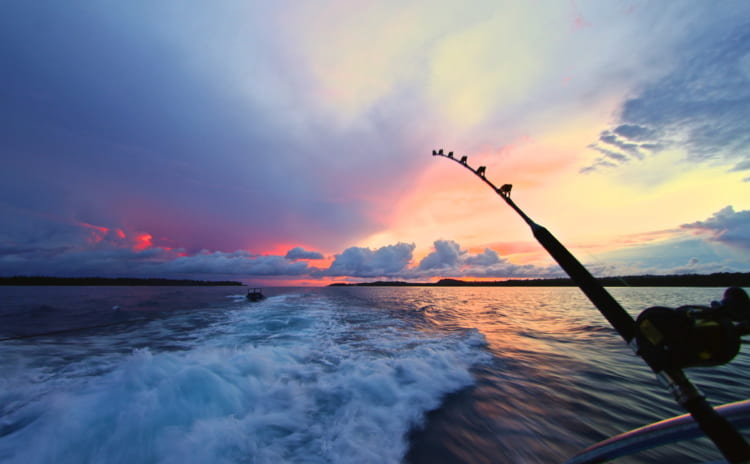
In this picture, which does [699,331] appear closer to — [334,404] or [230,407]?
[334,404]

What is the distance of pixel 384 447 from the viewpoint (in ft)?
12.9

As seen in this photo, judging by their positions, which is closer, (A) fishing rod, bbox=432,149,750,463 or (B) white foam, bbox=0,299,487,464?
(A) fishing rod, bbox=432,149,750,463

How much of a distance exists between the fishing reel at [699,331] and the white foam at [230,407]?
12.7 feet

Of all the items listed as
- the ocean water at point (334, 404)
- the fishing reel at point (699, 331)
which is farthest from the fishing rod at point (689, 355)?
the ocean water at point (334, 404)

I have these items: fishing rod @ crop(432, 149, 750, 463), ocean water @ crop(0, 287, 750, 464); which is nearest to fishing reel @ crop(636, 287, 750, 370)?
fishing rod @ crop(432, 149, 750, 463)

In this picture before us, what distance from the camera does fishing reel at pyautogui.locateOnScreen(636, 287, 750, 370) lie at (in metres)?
1.10

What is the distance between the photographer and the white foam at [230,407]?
12.4 ft

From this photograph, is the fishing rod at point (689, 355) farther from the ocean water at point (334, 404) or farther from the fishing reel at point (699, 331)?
the ocean water at point (334, 404)

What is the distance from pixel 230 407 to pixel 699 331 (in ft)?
21.6

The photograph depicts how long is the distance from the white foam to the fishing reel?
3.87 meters

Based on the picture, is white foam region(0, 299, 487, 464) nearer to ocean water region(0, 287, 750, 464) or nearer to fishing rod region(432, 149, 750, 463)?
ocean water region(0, 287, 750, 464)

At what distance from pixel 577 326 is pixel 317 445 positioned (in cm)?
1589

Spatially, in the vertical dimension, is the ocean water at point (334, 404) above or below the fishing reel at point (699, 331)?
below

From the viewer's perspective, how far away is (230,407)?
16.5ft
